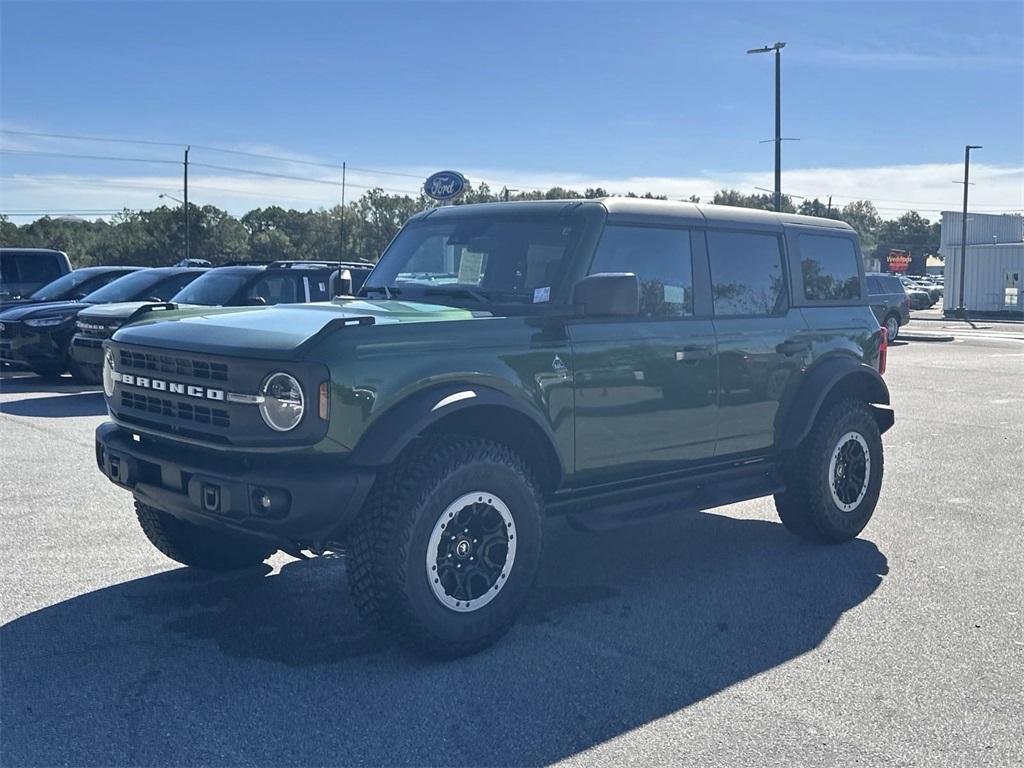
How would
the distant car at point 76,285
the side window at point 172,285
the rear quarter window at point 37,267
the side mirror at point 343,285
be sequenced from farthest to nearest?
1. the rear quarter window at point 37,267
2. the distant car at point 76,285
3. the side window at point 172,285
4. the side mirror at point 343,285

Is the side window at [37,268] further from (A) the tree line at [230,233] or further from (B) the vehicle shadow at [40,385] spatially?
(A) the tree line at [230,233]

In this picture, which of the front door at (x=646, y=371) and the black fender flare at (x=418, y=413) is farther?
the front door at (x=646, y=371)

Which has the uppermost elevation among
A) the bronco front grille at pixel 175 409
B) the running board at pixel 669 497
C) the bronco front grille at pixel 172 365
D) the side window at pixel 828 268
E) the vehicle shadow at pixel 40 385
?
the side window at pixel 828 268

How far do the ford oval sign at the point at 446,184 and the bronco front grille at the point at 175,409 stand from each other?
1540 cm

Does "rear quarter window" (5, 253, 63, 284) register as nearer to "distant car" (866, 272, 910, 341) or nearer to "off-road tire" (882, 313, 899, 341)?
"distant car" (866, 272, 910, 341)

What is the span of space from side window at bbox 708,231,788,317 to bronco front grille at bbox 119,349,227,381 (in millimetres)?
2903

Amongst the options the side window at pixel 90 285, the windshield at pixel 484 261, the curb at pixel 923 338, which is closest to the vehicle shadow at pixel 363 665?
the windshield at pixel 484 261

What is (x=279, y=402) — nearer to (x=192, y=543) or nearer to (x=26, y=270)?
(x=192, y=543)

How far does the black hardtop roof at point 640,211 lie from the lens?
5609mm

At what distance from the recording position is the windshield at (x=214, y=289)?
41.7ft

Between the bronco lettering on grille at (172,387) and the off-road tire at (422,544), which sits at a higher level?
the bronco lettering on grille at (172,387)

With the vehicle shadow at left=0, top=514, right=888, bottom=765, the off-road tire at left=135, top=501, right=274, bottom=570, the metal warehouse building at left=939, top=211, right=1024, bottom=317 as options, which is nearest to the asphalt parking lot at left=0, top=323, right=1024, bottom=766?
the vehicle shadow at left=0, top=514, right=888, bottom=765

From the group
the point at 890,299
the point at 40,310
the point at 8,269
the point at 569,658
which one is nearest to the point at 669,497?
the point at 569,658

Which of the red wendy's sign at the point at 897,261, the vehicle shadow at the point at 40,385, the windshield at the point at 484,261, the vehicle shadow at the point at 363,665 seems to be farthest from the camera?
the red wendy's sign at the point at 897,261
